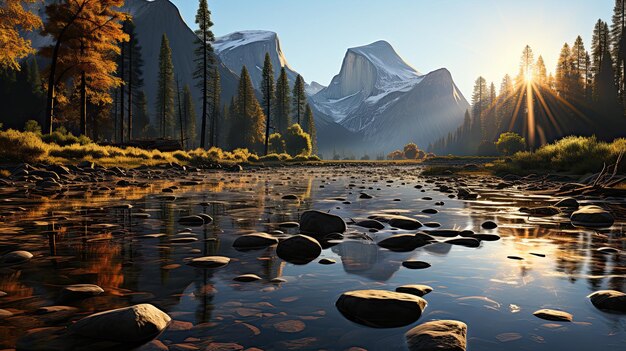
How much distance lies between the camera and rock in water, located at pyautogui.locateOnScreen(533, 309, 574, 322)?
8.50 ft

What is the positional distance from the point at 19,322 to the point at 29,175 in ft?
44.5

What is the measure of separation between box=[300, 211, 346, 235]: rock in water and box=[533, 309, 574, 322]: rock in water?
3424mm

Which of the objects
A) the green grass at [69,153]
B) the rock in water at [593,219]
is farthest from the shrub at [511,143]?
the rock in water at [593,219]

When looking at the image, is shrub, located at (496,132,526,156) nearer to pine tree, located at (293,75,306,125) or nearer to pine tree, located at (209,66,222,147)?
pine tree, located at (293,75,306,125)

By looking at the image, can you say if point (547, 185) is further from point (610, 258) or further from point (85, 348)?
point (85, 348)

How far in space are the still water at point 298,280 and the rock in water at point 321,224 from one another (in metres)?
0.22

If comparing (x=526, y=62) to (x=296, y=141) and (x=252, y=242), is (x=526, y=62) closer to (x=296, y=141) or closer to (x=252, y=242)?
(x=296, y=141)

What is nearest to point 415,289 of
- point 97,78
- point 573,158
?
point 573,158

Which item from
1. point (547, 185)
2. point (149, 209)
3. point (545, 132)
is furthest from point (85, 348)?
point (545, 132)

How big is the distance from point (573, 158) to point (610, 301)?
1836 centimetres

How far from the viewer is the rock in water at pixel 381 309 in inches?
102

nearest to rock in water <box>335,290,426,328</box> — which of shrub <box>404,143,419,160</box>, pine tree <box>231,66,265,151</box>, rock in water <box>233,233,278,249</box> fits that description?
rock in water <box>233,233,278,249</box>

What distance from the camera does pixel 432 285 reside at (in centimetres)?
337

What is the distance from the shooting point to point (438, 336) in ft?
7.29
